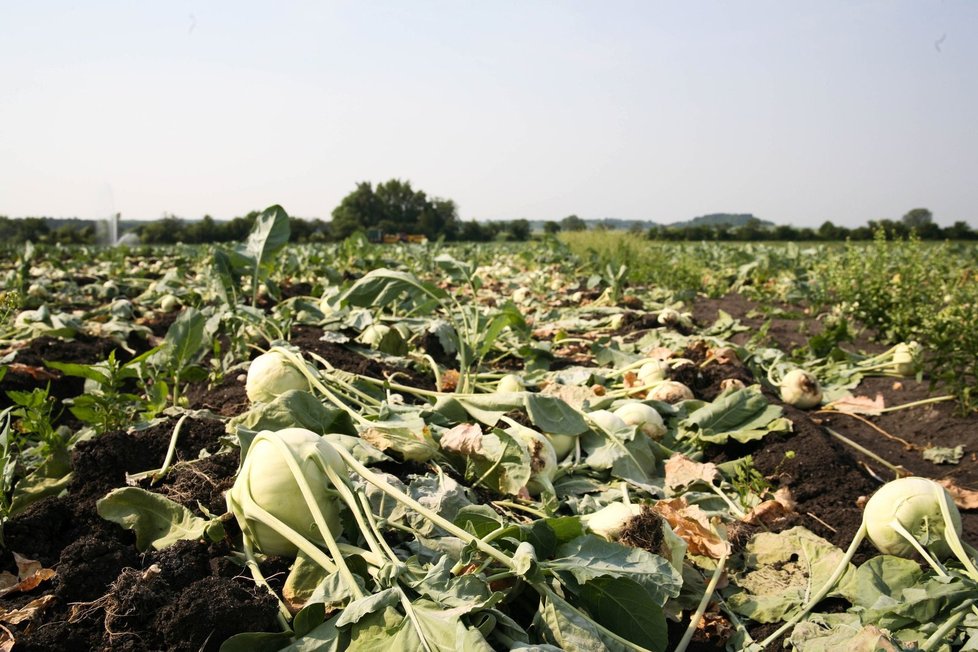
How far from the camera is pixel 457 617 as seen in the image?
1.29 meters

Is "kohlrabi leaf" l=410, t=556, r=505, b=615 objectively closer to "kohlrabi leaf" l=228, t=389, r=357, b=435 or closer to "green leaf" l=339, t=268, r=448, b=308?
"kohlrabi leaf" l=228, t=389, r=357, b=435

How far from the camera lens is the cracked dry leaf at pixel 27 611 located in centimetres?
147

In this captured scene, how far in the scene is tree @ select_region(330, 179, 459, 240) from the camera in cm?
5106

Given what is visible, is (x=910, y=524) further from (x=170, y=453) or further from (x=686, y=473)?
(x=170, y=453)

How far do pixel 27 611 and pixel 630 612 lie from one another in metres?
1.39

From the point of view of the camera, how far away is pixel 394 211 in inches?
2206

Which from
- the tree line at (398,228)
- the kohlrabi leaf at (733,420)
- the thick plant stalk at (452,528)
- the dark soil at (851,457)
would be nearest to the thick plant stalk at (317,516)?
the thick plant stalk at (452,528)

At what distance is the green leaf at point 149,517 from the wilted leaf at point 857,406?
143 inches

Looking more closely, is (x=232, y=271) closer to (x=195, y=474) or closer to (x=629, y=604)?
(x=195, y=474)

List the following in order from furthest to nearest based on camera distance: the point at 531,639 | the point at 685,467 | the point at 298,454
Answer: the point at 685,467 < the point at 298,454 < the point at 531,639

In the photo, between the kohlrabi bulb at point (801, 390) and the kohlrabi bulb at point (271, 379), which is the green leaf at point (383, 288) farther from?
the kohlrabi bulb at point (801, 390)

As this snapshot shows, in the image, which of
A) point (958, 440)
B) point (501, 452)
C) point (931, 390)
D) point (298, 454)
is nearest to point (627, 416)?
point (501, 452)

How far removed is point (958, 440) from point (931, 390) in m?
0.60

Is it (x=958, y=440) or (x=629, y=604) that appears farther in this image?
(x=958, y=440)
